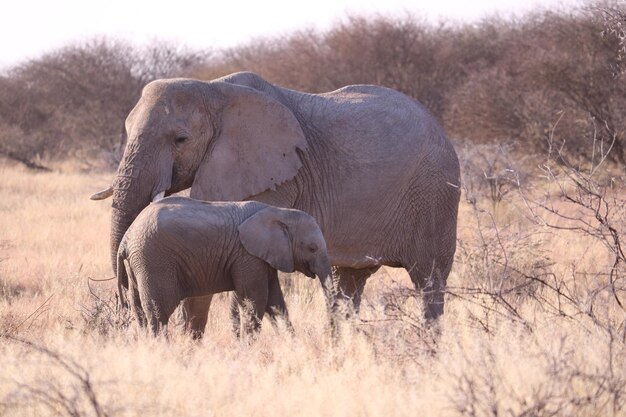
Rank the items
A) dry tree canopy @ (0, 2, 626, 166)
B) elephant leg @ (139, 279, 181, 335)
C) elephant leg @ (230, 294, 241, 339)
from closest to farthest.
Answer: elephant leg @ (139, 279, 181, 335)
elephant leg @ (230, 294, 241, 339)
dry tree canopy @ (0, 2, 626, 166)

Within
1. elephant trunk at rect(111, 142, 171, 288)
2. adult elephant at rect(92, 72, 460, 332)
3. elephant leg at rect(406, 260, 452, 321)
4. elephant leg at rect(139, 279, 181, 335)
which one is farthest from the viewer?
elephant leg at rect(406, 260, 452, 321)

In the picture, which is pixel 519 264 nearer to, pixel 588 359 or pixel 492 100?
pixel 588 359

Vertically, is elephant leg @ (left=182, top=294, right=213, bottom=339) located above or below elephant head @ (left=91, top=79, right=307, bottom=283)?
below

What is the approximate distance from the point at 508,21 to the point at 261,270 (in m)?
30.8

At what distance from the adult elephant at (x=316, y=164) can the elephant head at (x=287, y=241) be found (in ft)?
0.82

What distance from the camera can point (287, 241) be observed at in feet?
19.6

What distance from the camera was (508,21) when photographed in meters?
35.5

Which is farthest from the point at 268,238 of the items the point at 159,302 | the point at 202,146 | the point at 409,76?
the point at 409,76

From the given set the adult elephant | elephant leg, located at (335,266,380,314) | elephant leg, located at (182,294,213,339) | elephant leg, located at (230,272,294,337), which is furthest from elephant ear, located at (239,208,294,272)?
elephant leg, located at (335,266,380,314)

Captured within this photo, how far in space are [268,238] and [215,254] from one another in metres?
0.28

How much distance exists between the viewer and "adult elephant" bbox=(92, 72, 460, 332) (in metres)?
6.18

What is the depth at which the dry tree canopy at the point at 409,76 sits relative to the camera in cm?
1856

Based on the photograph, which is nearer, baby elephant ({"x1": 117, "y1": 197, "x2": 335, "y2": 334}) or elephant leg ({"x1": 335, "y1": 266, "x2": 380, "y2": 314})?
baby elephant ({"x1": 117, "y1": 197, "x2": 335, "y2": 334})

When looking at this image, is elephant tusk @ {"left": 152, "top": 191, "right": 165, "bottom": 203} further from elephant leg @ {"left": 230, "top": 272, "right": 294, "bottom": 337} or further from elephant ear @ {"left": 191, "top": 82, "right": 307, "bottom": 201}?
elephant leg @ {"left": 230, "top": 272, "right": 294, "bottom": 337}
